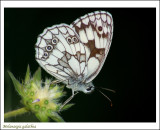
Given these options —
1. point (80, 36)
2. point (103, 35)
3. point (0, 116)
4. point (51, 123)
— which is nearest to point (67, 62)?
point (80, 36)

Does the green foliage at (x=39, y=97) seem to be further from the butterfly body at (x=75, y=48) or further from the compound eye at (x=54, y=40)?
the compound eye at (x=54, y=40)

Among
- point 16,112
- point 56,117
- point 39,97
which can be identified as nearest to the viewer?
point 16,112

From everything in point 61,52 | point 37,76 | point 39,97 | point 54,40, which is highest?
point 54,40

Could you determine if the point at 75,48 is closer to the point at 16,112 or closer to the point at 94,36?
the point at 94,36

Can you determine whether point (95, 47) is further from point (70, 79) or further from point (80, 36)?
point (70, 79)

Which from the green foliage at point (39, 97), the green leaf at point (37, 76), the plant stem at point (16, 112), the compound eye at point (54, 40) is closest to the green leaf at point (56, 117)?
the green foliage at point (39, 97)

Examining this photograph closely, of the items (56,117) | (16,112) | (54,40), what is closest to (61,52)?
(54,40)

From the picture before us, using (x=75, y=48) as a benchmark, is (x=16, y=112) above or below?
below
